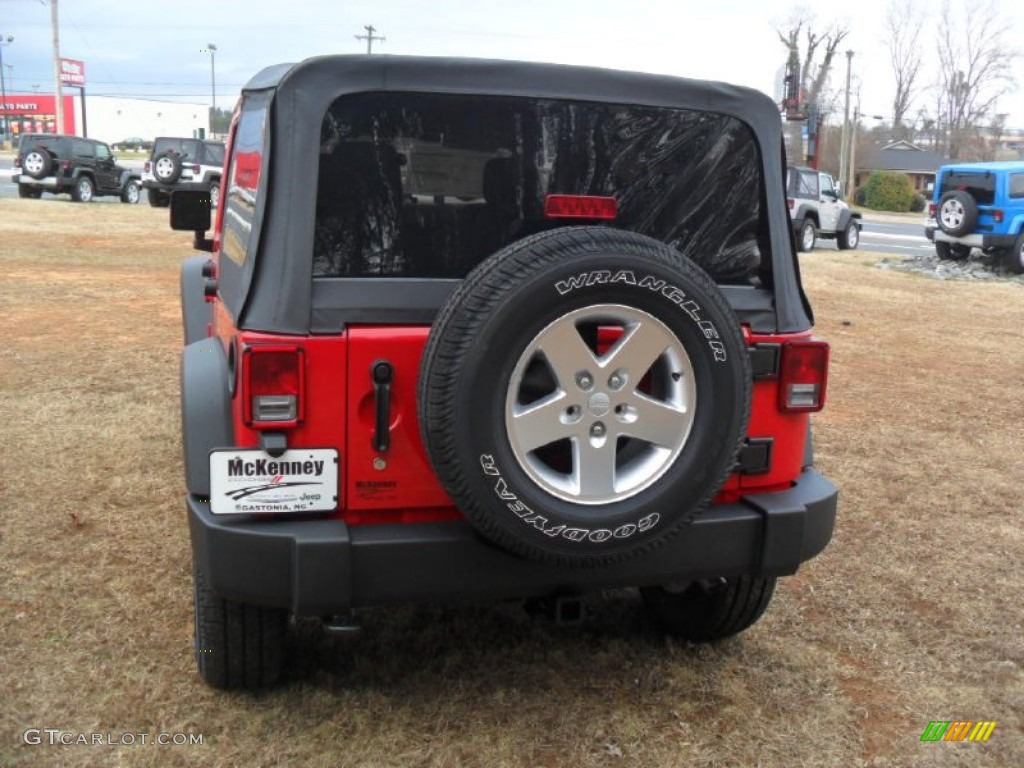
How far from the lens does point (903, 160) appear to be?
7388 centimetres

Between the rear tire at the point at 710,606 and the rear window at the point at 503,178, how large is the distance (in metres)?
1.05

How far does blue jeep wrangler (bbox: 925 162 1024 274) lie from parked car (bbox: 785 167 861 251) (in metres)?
3.28

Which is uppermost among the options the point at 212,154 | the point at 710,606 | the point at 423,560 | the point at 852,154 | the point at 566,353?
the point at 852,154

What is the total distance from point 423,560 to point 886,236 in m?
28.3

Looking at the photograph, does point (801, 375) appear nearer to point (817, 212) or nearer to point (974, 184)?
point (974, 184)

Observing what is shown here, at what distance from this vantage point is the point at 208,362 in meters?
3.17

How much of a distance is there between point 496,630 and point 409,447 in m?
1.22

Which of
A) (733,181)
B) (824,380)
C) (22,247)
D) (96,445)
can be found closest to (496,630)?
(824,380)

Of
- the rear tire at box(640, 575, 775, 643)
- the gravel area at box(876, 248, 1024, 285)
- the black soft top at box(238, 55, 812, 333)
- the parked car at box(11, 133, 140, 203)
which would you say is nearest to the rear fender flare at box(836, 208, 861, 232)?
the gravel area at box(876, 248, 1024, 285)

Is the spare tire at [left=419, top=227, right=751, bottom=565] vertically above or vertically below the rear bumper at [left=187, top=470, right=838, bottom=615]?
above

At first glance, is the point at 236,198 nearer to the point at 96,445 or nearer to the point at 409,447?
the point at 409,447

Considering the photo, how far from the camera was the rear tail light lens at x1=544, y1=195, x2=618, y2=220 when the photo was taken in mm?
2951

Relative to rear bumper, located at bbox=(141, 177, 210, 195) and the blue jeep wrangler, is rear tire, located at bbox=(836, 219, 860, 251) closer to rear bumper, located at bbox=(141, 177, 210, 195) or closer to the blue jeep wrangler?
the blue jeep wrangler

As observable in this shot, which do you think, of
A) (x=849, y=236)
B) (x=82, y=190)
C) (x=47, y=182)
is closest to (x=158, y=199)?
(x=82, y=190)
